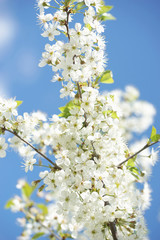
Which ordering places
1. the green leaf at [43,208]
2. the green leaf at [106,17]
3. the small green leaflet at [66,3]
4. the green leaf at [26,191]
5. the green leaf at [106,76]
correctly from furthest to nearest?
the green leaf at [26,191] → the green leaf at [43,208] → the green leaf at [106,17] → the green leaf at [106,76] → the small green leaflet at [66,3]

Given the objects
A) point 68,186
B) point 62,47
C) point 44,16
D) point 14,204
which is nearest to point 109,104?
point 62,47

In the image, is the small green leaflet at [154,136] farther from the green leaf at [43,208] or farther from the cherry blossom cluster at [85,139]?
the green leaf at [43,208]

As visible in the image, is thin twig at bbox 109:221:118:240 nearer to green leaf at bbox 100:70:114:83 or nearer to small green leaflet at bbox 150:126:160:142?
small green leaflet at bbox 150:126:160:142

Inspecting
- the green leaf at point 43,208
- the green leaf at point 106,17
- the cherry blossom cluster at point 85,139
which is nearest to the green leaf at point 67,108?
the cherry blossom cluster at point 85,139

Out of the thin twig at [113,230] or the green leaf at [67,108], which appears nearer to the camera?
the thin twig at [113,230]

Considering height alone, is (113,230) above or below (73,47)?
below

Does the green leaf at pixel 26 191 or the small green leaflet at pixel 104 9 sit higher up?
the small green leaflet at pixel 104 9

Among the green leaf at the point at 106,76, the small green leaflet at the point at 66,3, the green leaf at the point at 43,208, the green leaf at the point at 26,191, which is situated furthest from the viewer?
the green leaf at the point at 26,191

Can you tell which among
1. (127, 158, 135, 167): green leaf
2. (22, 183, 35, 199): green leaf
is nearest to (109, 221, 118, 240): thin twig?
(127, 158, 135, 167): green leaf

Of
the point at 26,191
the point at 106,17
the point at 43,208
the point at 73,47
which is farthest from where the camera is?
the point at 26,191

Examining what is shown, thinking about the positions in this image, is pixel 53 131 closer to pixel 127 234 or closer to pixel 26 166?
pixel 26 166

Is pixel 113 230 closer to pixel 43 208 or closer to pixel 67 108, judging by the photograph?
pixel 67 108

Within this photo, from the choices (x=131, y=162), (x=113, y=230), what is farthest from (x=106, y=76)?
(x=113, y=230)
